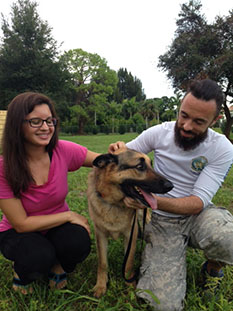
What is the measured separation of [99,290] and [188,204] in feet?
3.57

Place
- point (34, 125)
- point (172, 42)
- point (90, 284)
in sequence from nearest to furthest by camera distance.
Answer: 1. point (34, 125)
2. point (90, 284)
3. point (172, 42)

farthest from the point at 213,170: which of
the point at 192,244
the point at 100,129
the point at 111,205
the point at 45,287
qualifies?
the point at 100,129

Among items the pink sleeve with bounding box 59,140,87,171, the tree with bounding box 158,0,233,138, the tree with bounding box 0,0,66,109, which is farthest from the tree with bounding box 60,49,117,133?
the pink sleeve with bounding box 59,140,87,171

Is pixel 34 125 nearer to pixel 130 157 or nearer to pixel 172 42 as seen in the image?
pixel 130 157

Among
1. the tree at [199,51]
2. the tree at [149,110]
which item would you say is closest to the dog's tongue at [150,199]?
the tree at [199,51]

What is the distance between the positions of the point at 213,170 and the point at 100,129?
37433mm

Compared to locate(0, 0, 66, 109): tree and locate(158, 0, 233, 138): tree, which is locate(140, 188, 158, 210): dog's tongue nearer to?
locate(158, 0, 233, 138): tree

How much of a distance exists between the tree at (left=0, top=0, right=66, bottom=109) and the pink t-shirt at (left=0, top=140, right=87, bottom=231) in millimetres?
22494

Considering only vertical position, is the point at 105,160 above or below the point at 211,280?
above

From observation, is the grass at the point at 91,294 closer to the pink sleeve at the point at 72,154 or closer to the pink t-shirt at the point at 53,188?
the pink t-shirt at the point at 53,188

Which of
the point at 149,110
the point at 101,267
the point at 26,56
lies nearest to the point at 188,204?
the point at 101,267

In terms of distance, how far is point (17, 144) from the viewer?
1.79 m

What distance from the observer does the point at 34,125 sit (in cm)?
179

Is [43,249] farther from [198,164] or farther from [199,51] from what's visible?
[199,51]
